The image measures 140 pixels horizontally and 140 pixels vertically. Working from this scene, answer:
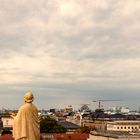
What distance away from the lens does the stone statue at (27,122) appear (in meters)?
14.6

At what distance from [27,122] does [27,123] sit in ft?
0.10

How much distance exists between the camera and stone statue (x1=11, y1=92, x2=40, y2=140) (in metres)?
14.6

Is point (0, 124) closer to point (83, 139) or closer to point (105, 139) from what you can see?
point (83, 139)

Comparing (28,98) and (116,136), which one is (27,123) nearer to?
(28,98)

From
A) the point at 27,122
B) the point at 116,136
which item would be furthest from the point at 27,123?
the point at 116,136

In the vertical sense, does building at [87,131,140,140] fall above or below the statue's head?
below

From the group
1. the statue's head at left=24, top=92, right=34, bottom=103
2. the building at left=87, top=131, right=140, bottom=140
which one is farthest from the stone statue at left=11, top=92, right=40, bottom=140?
the building at left=87, top=131, right=140, bottom=140

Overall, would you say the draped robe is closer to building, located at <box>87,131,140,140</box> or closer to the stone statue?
the stone statue

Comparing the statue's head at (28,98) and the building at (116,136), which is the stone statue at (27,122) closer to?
the statue's head at (28,98)

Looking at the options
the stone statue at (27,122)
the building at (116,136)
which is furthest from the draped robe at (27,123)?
→ the building at (116,136)

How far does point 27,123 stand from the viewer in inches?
576

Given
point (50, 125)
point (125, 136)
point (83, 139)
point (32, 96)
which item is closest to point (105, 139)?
point (125, 136)

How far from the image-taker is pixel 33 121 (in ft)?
48.3

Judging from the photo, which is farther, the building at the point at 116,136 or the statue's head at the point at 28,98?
the building at the point at 116,136
